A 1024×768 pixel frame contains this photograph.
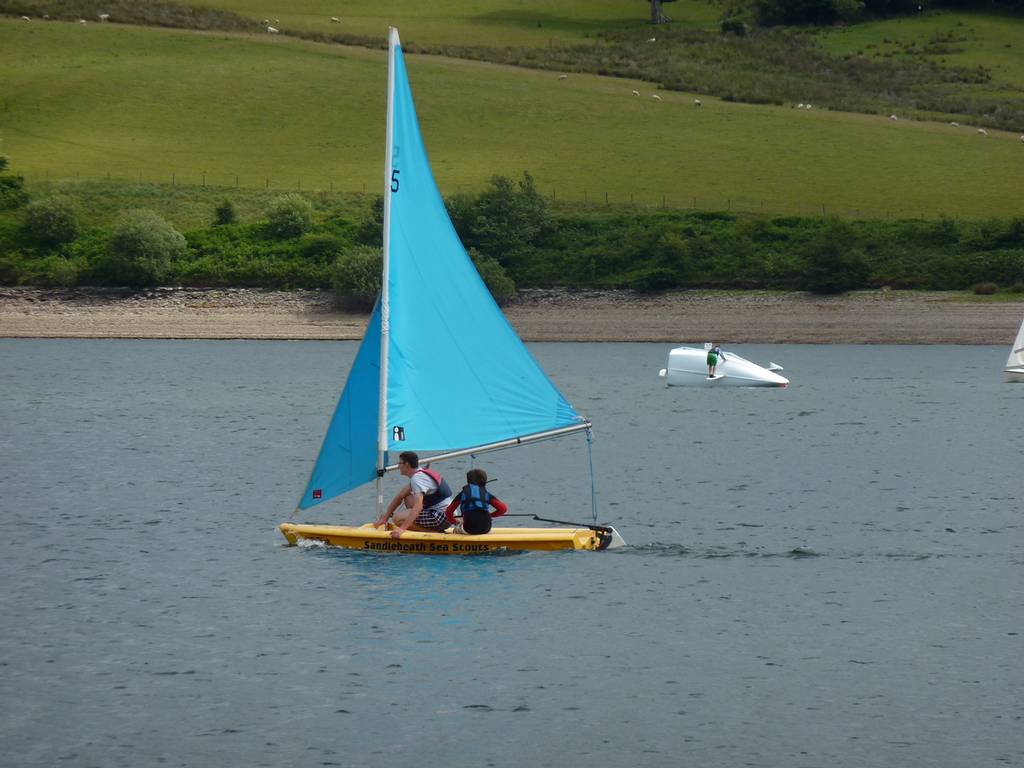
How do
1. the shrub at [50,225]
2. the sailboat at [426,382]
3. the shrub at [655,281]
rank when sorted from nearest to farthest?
the sailboat at [426,382] → the shrub at [655,281] → the shrub at [50,225]

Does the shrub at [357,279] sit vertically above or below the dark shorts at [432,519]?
below

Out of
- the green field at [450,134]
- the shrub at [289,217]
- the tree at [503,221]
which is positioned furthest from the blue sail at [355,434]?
the green field at [450,134]

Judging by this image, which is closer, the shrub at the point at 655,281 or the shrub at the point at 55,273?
the shrub at the point at 655,281

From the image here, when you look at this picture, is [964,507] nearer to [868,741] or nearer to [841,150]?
[868,741]

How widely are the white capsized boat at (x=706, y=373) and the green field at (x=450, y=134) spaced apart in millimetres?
54271

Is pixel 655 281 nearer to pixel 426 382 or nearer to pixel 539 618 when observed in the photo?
pixel 426 382

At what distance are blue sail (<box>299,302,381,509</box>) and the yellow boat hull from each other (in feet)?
4.19

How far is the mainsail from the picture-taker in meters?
36.8

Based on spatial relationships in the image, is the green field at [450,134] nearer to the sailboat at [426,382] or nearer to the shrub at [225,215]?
the shrub at [225,215]

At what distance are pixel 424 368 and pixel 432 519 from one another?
11.3 ft

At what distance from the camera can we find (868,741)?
89.1 feet

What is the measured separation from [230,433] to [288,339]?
5695 cm

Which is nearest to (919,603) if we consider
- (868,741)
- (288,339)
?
Result: (868,741)

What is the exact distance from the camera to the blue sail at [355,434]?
121 ft
